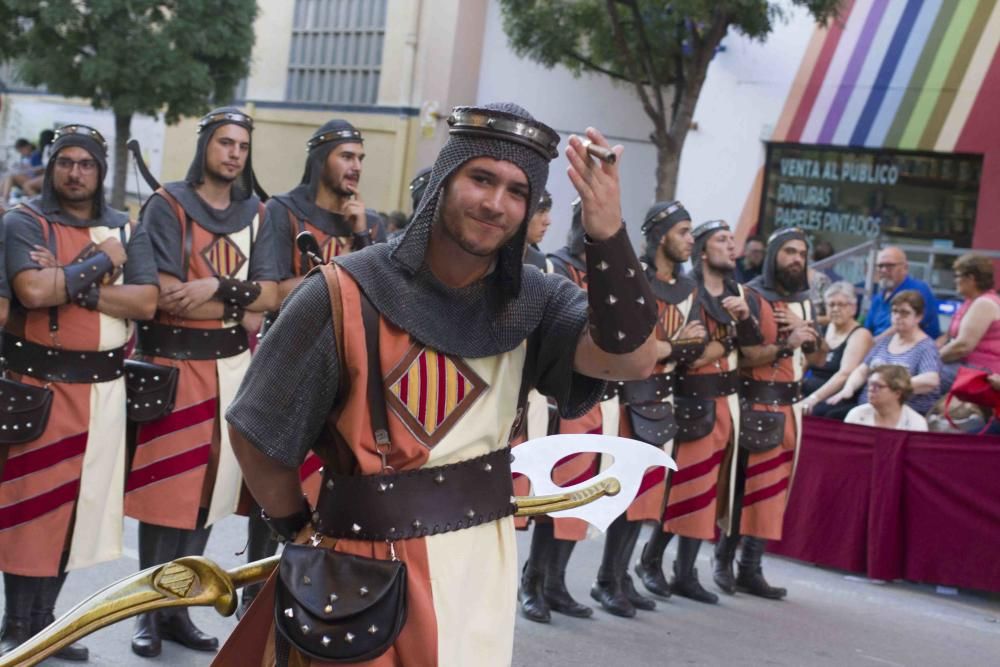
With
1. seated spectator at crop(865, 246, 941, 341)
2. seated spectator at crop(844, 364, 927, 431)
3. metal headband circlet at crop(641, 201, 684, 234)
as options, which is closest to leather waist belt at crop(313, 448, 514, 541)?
metal headband circlet at crop(641, 201, 684, 234)

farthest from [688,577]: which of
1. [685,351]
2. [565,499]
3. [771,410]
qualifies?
[565,499]

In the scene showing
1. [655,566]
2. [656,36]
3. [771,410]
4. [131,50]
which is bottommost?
[655,566]

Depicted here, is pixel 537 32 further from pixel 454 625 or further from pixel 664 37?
pixel 454 625

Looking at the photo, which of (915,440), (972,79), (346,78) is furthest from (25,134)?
(915,440)

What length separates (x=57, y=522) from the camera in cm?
591

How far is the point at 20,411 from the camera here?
5746 millimetres

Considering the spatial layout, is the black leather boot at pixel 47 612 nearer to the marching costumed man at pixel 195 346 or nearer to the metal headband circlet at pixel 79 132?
the marching costumed man at pixel 195 346

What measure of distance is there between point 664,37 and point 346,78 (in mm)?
10648

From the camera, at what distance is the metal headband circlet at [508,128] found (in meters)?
3.14

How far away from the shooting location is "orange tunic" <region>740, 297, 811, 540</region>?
875 centimetres

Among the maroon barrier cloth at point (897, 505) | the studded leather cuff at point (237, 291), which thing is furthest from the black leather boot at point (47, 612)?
the maroon barrier cloth at point (897, 505)

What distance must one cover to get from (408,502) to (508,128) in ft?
2.69

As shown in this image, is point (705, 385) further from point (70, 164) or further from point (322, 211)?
point (70, 164)

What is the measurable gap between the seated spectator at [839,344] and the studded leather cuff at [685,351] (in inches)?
121
